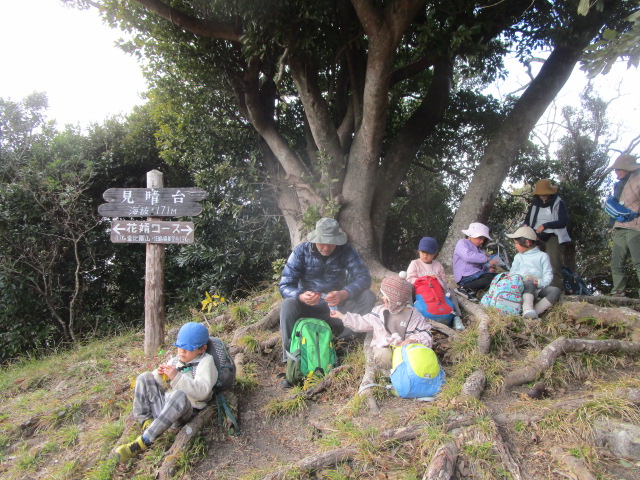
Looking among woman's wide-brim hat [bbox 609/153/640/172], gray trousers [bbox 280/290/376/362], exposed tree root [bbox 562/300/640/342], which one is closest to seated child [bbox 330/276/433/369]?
gray trousers [bbox 280/290/376/362]

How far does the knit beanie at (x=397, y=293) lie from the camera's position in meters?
4.21

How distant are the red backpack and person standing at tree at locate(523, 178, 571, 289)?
105 inches

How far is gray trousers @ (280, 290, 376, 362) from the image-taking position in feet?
15.1

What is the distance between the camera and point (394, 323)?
4270mm

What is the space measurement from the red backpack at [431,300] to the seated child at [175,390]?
2.44m

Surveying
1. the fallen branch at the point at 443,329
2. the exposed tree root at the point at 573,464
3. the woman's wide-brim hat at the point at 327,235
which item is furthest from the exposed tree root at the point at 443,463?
the woman's wide-brim hat at the point at 327,235

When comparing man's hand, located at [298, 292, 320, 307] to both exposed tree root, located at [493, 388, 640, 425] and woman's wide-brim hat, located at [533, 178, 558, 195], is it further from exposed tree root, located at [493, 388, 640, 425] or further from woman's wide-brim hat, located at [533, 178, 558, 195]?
woman's wide-brim hat, located at [533, 178, 558, 195]

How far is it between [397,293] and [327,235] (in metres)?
1.16

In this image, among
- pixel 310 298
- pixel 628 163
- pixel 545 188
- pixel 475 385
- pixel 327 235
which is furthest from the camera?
pixel 545 188

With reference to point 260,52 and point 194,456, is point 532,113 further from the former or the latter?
point 194,456

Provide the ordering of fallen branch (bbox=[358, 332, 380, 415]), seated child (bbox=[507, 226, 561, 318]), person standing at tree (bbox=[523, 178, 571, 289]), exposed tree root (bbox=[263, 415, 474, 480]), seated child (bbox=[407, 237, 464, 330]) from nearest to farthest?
exposed tree root (bbox=[263, 415, 474, 480]) < fallen branch (bbox=[358, 332, 380, 415]) < seated child (bbox=[507, 226, 561, 318]) < seated child (bbox=[407, 237, 464, 330]) < person standing at tree (bbox=[523, 178, 571, 289])

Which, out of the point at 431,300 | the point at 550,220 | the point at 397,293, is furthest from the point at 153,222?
the point at 550,220

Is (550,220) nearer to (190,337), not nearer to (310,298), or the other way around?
(310,298)

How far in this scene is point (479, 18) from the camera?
672cm
